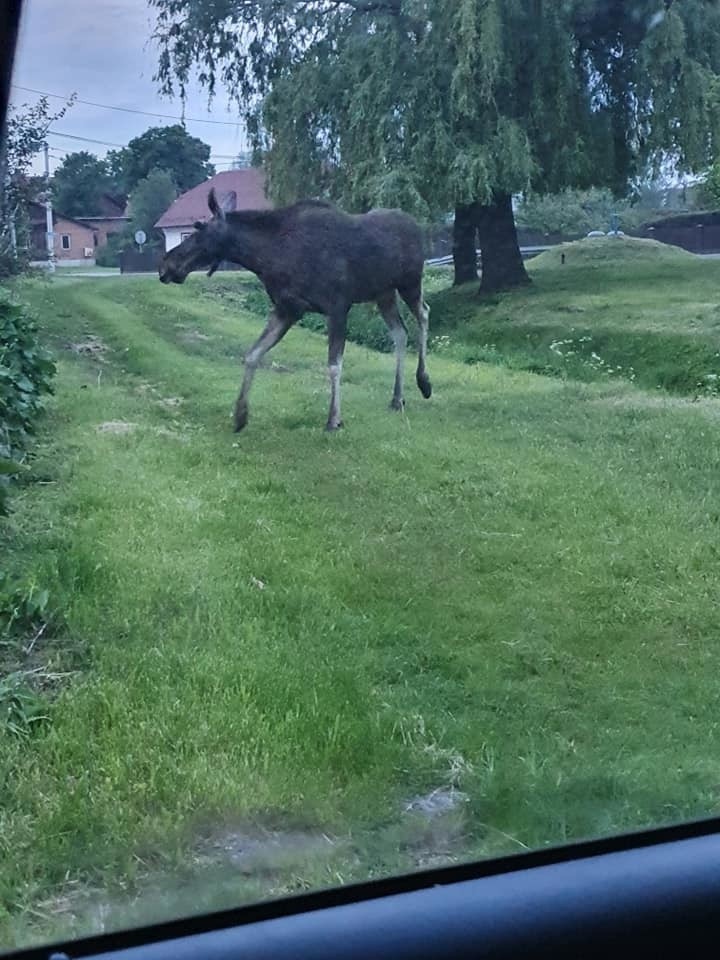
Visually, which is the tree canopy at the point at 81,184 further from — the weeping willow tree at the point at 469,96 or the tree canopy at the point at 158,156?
the weeping willow tree at the point at 469,96

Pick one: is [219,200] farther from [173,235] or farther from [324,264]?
[324,264]

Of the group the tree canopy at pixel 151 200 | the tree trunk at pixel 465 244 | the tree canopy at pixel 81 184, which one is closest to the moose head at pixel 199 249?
the tree canopy at pixel 151 200

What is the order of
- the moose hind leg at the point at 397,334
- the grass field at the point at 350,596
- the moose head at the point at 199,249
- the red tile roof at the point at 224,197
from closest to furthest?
the grass field at the point at 350,596, the red tile roof at the point at 224,197, the moose head at the point at 199,249, the moose hind leg at the point at 397,334

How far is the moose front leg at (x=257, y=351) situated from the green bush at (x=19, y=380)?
2.16 feet

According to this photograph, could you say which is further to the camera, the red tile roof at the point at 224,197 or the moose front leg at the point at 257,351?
the moose front leg at the point at 257,351

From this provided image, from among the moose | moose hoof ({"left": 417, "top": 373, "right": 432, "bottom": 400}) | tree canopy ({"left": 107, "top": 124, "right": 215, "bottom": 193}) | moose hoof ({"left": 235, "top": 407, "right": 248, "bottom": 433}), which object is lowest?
moose hoof ({"left": 235, "top": 407, "right": 248, "bottom": 433})

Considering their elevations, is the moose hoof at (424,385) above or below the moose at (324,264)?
below

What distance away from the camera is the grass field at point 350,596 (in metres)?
2.67

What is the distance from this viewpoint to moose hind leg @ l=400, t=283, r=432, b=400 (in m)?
4.75

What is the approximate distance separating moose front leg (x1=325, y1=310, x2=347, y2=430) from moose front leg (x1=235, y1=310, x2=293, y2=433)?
7.0 inches

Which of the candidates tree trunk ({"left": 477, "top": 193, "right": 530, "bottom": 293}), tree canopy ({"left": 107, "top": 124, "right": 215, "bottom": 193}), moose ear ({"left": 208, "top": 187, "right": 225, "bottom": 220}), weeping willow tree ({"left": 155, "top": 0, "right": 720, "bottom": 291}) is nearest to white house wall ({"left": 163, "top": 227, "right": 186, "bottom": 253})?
moose ear ({"left": 208, "top": 187, "right": 225, "bottom": 220})

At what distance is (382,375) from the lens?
4.61m

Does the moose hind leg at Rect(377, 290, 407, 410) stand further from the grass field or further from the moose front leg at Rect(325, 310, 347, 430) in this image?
the moose front leg at Rect(325, 310, 347, 430)

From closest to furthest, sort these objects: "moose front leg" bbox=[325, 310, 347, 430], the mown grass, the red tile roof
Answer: the red tile roof
"moose front leg" bbox=[325, 310, 347, 430]
the mown grass
